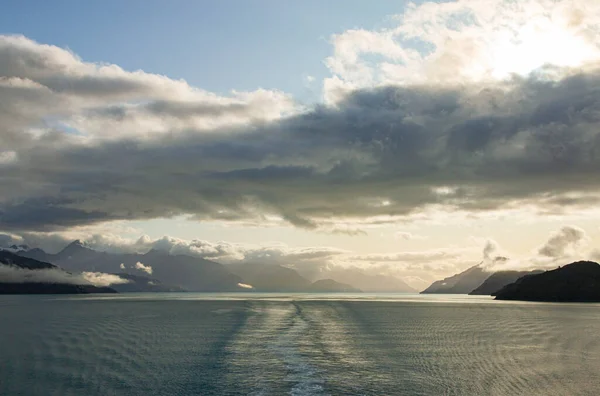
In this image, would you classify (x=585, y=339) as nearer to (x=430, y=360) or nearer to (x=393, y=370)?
(x=430, y=360)

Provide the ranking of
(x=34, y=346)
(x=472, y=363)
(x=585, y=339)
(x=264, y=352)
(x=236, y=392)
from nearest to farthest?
(x=236, y=392) < (x=472, y=363) < (x=264, y=352) < (x=34, y=346) < (x=585, y=339)

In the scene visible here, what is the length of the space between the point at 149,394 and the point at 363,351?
43.1 metres

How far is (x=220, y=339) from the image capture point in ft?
350

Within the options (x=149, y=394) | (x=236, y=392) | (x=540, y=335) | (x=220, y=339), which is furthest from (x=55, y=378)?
(x=540, y=335)

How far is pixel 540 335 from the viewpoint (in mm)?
125875

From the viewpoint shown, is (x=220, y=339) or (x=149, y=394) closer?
(x=149, y=394)

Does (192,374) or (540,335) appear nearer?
(192,374)

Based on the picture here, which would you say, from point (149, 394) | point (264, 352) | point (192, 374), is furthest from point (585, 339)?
point (149, 394)

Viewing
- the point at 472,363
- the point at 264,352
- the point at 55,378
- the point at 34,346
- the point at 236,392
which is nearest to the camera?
the point at 236,392

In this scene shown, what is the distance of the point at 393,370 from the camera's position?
71.8m

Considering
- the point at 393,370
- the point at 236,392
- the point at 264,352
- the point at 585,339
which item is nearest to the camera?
the point at 236,392

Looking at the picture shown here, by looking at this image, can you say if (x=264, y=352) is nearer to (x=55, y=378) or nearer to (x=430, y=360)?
(x=430, y=360)

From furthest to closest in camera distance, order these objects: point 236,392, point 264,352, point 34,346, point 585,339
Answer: point 585,339
point 34,346
point 264,352
point 236,392

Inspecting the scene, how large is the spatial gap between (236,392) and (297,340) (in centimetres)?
4618
